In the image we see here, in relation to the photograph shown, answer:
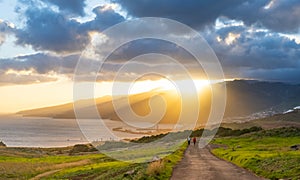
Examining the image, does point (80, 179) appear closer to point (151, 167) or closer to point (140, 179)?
point (151, 167)

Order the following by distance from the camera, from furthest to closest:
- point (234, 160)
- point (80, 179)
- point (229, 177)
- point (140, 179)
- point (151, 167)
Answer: point (234, 160) < point (80, 179) < point (151, 167) < point (229, 177) < point (140, 179)

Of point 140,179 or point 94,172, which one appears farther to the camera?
point 94,172

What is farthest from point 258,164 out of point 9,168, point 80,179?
point 9,168

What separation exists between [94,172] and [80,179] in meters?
6.50

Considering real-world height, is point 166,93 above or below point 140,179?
above

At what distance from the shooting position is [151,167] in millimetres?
35250

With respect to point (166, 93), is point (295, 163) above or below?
below

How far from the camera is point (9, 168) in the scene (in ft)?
238

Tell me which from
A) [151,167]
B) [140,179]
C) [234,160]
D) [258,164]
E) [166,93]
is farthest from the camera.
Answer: [166,93]

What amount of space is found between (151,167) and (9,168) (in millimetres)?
44890

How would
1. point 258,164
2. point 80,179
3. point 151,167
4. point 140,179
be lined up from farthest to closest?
point 80,179
point 258,164
point 151,167
point 140,179

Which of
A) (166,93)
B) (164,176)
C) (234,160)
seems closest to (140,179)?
(164,176)

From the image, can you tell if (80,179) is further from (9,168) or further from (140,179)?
(9,168)

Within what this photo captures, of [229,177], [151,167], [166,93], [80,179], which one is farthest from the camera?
[166,93]
